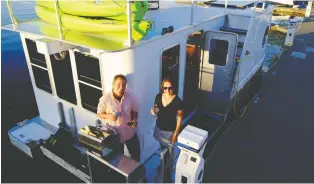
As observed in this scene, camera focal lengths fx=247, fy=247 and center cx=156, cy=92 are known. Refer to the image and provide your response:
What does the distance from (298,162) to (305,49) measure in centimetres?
1147

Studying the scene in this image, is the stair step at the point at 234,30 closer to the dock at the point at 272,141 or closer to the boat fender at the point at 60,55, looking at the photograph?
the dock at the point at 272,141

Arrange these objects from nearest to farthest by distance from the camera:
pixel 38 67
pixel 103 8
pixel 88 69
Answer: pixel 103 8, pixel 88 69, pixel 38 67

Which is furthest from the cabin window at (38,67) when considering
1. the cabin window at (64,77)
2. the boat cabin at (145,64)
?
the cabin window at (64,77)

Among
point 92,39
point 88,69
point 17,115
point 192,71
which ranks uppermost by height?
point 92,39

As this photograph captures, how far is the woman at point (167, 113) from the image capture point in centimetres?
420

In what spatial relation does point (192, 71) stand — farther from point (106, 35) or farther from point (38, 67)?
point (38, 67)

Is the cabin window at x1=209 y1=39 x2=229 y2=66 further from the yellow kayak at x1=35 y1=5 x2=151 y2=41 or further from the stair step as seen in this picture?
the yellow kayak at x1=35 y1=5 x2=151 y2=41

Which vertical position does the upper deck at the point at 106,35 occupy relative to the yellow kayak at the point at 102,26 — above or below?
below

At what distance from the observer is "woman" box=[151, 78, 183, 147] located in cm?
420

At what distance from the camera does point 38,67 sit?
224 inches

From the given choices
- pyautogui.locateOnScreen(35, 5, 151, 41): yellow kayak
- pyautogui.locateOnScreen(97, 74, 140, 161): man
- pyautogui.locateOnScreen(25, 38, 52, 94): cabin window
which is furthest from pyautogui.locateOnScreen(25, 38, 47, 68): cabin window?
pyautogui.locateOnScreen(97, 74, 140, 161): man

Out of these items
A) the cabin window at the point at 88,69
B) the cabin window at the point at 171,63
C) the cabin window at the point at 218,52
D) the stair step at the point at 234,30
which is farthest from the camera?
the stair step at the point at 234,30

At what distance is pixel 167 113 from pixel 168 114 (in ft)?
0.09

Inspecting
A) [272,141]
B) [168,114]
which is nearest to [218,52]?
[272,141]
